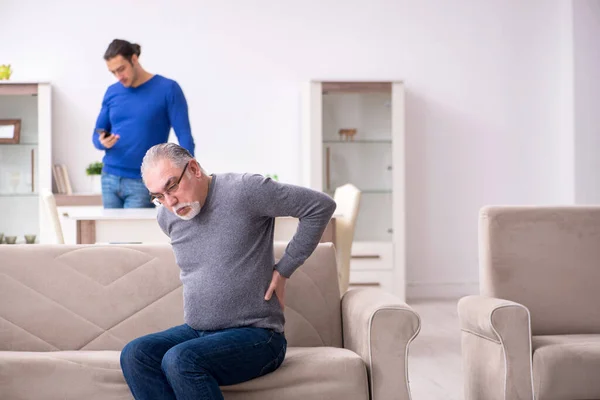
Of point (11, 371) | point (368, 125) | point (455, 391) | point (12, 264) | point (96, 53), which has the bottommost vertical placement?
point (455, 391)

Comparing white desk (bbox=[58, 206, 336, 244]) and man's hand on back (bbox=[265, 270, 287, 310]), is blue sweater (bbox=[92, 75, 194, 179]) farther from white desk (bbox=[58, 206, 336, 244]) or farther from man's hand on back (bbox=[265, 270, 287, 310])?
man's hand on back (bbox=[265, 270, 287, 310])

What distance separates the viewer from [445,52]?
6793mm

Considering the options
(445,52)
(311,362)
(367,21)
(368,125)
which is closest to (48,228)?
(368,125)

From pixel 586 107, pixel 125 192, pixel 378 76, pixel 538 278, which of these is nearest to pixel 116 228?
pixel 125 192

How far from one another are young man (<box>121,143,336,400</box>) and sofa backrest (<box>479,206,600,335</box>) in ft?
2.90

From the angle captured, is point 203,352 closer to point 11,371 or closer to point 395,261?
point 11,371

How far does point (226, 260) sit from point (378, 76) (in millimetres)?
4486

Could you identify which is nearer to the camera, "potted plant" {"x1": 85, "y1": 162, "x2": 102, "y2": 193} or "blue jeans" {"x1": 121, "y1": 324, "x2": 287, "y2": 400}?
"blue jeans" {"x1": 121, "y1": 324, "x2": 287, "y2": 400}

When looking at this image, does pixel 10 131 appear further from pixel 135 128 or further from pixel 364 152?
pixel 364 152

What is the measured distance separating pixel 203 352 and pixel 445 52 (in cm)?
498

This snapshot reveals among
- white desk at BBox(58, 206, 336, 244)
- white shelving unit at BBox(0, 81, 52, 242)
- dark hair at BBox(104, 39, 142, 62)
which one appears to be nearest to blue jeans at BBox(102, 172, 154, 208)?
white desk at BBox(58, 206, 336, 244)

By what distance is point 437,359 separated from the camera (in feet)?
13.9

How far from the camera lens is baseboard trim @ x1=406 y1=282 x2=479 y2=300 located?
6.80 meters

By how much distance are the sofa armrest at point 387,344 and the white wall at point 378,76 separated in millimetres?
4122
